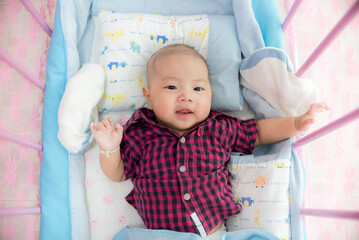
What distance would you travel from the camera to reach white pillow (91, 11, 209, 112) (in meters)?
1.26

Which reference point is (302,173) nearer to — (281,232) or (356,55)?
(281,232)

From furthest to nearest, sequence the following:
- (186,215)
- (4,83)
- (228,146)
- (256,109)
A: (4,83), (256,109), (228,146), (186,215)

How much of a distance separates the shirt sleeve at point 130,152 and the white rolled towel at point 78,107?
0.14m

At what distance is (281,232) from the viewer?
3.38ft

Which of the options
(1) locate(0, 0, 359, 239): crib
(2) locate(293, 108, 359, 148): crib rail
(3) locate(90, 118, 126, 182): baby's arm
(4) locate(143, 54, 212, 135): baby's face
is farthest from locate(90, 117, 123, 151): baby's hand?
(2) locate(293, 108, 359, 148): crib rail

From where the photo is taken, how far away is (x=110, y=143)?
1077 mm

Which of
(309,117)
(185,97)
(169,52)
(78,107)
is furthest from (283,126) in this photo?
(78,107)

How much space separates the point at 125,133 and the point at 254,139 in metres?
0.48

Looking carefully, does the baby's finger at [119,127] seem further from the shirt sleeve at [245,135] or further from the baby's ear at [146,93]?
the shirt sleeve at [245,135]

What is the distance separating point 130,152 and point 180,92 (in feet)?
0.95

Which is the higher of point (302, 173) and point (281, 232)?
point (302, 173)

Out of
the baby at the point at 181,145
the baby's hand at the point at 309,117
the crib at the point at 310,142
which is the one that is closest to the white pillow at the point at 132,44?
the baby at the point at 181,145

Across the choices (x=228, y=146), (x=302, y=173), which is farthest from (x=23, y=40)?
(x=302, y=173)

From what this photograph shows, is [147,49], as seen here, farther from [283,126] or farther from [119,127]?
[283,126]
